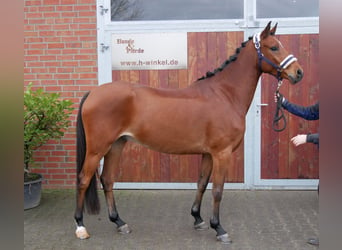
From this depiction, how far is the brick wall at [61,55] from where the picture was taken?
16.8 ft

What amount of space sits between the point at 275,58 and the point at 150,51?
2202 millimetres

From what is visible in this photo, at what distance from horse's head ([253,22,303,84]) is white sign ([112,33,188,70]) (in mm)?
1795

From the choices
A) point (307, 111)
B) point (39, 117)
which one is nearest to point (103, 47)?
point (39, 117)

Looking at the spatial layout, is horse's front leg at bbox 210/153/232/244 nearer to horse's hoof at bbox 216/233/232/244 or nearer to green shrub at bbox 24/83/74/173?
horse's hoof at bbox 216/233/232/244

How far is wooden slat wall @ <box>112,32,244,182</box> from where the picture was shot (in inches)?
199

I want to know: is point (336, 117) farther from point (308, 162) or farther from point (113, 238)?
point (308, 162)

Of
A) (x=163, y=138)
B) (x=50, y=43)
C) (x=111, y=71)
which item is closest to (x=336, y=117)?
(x=163, y=138)

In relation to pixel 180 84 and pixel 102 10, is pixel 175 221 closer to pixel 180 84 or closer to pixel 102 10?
pixel 180 84

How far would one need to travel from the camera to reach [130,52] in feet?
16.8

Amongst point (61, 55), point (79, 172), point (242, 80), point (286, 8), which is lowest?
point (79, 172)

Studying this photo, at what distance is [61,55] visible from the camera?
5.18 metres

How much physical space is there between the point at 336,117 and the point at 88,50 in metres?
4.64

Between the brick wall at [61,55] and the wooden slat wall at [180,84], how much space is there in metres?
0.54

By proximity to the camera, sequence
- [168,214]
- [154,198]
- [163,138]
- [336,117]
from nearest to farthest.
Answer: [336,117]
[163,138]
[168,214]
[154,198]
